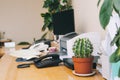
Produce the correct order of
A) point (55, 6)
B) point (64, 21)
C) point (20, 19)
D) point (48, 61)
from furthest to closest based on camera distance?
1. point (20, 19)
2. point (55, 6)
3. point (64, 21)
4. point (48, 61)

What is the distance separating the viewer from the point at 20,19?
19.0 ft

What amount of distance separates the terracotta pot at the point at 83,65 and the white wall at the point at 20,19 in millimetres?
4587

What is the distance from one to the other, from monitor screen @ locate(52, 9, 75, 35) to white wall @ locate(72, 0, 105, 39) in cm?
12

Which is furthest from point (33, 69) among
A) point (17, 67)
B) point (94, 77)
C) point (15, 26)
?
point (15, 26)

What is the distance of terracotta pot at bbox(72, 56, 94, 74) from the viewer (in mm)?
1316

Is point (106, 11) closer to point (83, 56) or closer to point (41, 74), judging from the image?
point (83, 56)

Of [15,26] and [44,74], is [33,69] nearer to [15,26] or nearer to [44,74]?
[44,74]

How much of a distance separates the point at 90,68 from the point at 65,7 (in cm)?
168

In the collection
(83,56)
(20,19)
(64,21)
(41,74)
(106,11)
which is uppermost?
(20,19)

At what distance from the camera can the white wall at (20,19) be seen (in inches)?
226

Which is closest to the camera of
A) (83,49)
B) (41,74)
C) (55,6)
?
(83,49)

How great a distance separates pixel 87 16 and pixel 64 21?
326mm

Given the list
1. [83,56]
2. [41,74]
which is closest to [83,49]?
[83,56]

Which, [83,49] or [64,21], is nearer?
[83,49]
